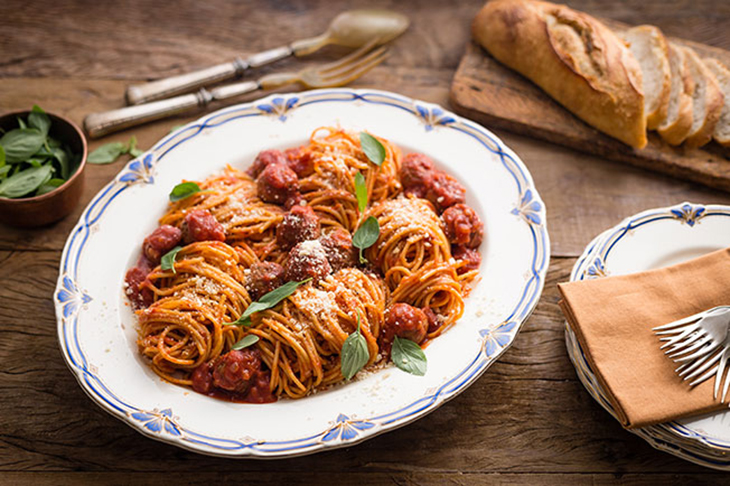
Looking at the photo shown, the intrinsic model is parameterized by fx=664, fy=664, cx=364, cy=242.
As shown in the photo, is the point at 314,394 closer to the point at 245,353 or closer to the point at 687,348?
the point at 245,353

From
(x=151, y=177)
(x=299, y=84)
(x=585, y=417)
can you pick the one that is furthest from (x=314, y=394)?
(x=299, y=84)

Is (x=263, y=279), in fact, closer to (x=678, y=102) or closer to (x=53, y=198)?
(x=53, y=198)

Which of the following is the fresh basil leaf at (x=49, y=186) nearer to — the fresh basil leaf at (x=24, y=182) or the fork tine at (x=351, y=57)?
the fresh basil leaf at (x=24, y=182)

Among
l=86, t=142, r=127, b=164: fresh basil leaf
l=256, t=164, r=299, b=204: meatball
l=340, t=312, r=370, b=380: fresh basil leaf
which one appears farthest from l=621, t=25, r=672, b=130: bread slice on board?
l=86, t=142, r=127, b=164: fresh basil leaf

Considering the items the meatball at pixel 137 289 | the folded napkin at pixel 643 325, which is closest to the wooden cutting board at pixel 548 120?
the folded napkin at pixel 643 325

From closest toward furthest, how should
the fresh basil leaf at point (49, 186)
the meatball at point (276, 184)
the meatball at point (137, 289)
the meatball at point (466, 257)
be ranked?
the meatball at point (137, 289) → the meatball at point (466, 257) → the meatball at point (276, 184) → the fresh basil leaf at point (49, 186)

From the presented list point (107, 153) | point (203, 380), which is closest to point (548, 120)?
point (203, 380)

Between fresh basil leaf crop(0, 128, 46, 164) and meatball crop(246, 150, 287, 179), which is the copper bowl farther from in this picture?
meatball crop(246, 150, 287, 179)
